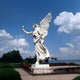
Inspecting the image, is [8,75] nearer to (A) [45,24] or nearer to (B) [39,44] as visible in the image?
(B) [39,44]

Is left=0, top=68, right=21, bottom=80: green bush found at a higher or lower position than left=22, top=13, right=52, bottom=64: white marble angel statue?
lower

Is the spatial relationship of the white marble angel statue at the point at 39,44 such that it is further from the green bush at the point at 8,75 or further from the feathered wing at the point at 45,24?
the green bush at the point at 8,75

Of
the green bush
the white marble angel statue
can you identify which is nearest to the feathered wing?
the white marble angel statue

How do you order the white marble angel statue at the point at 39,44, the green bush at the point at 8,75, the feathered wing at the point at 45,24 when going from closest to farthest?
the green bush at the point at 8,75, the white marble angel statue at the point at 39,44, the feathered wing at the point at 45,24

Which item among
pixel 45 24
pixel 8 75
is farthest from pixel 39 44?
pixel 8 75

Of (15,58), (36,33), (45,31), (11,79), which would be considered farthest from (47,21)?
(15,58)

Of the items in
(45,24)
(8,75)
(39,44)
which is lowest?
(8,75)

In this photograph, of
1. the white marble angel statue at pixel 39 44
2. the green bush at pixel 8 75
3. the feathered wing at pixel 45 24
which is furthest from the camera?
the feathered wing at pixel 45 24

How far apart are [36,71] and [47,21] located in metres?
5.11

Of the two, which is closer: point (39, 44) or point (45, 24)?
point (39, 44)

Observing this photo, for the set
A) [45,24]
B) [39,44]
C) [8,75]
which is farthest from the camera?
[45,24]

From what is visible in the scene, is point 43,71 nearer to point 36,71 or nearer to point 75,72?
point 36,71

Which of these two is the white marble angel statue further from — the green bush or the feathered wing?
the green bush

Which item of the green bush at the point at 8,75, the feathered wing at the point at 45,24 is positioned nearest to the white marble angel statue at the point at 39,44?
the feathered wing at the point at 45,24
